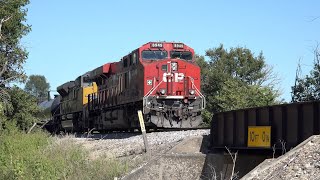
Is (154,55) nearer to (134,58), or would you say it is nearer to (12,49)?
(134,58)

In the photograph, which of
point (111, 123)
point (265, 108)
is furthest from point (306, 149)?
point (111, 123)

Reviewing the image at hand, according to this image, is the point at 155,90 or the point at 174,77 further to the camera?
the point at 174,77

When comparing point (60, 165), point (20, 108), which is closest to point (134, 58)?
point (20, 108)

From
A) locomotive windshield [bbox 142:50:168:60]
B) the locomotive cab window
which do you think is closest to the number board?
locomotive windshield [bbox 142:50:168:60]

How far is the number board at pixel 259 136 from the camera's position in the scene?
32.9 ft

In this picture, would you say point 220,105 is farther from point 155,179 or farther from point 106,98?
point 155,179

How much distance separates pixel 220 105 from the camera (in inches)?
1622

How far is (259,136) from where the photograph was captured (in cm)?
1040

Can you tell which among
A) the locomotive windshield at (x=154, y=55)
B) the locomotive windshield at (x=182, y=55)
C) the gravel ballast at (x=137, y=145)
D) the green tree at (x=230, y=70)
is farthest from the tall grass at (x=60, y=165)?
the green tree at (x=230, y=70)

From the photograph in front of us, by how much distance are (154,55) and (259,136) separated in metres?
11.8

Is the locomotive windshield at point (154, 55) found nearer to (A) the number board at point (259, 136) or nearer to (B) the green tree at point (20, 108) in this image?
(B) the green tree at point (20, 108)

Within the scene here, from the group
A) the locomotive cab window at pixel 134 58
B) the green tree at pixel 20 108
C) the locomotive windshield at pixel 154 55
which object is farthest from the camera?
the green tree at pixel 20 108

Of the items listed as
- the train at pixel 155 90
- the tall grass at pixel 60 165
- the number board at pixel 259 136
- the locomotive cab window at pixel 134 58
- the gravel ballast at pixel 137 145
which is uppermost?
the locomotive cab window at pixel 134 58

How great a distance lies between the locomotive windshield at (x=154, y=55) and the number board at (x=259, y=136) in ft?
36.9
